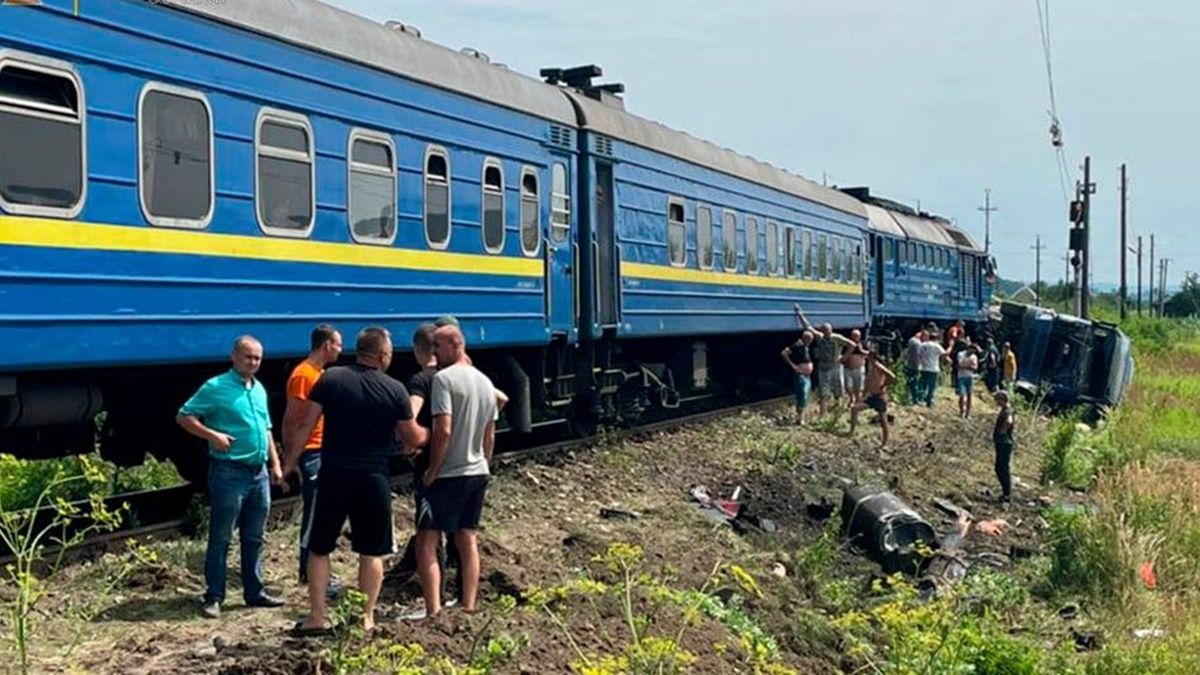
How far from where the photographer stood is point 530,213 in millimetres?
13977

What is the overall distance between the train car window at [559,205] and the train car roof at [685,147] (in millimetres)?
878

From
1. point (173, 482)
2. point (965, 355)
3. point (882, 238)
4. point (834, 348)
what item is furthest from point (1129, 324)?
point (173, 482)

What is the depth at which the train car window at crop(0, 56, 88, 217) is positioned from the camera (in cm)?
764

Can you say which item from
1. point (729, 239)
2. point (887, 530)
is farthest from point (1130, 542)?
point (729, 239)

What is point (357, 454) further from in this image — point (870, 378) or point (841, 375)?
point (841, 375)

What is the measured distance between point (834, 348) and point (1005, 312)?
2143 centimetres

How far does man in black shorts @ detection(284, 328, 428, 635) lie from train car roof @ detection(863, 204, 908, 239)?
23282mm

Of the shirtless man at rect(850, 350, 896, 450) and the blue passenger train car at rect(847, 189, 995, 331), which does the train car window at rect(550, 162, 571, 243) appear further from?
the blue passenger train car at rect(847, 189, 995, 331)

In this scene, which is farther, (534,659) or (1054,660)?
(1054,660)

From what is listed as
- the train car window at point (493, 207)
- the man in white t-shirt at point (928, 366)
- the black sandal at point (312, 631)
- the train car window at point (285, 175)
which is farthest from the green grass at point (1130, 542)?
the train car window at point (285, 175)

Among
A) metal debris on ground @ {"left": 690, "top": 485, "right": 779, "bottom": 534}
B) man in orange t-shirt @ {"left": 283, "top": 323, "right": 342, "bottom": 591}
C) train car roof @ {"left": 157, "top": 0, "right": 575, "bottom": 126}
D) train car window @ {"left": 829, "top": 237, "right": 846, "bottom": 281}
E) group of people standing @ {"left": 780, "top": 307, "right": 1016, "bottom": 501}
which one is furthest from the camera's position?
train car window @ {"left": 829, "top": 237, "right": 846, "bottom": 281}

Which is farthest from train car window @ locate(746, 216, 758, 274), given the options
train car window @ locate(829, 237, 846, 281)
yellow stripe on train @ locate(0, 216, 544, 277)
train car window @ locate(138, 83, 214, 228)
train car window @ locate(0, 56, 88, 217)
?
train car window @ locate(0, 56, 88, 217)

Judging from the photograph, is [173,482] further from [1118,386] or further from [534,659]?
[1118,386]

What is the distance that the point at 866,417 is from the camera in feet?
73.7
